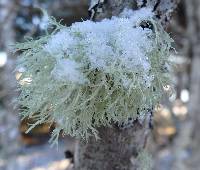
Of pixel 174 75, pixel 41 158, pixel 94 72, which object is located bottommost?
pixel 41 158

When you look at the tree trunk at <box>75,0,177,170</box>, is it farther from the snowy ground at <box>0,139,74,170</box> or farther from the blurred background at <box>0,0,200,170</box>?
the snowy ground at <box>0,139,74,170</box>

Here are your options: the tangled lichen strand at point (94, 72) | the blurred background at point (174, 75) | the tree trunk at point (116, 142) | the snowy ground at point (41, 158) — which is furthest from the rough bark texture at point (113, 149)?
the snowy ground at point (41, 158)

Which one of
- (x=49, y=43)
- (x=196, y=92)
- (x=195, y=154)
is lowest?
(x=195, y=154)

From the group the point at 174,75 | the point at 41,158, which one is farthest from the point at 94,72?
the point at 41,158

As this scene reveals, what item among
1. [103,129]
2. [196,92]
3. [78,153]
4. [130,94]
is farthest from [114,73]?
[196,92]

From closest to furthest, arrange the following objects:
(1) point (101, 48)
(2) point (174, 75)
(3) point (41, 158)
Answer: (1) point (101, 48) < (2) point (174, 75) < (3) point (41, 158)

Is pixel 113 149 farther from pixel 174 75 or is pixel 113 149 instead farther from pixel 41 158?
pixel 41 158

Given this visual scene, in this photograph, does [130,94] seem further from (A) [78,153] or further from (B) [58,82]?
(A) [78,153]

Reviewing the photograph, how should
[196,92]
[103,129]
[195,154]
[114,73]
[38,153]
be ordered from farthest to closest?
[38,153] → [195,154] → [196,92] → [103,129] → [114,73]
